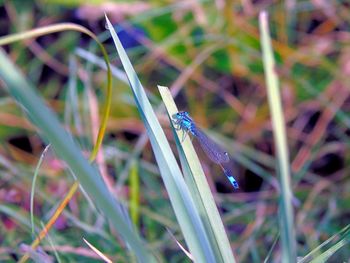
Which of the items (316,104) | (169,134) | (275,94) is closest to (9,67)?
(275,94)

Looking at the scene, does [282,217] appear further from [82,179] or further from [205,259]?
[82,179]

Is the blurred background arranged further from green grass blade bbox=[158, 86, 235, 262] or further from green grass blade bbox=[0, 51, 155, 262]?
green grass blade bbox=[0, 51, 155, 262]

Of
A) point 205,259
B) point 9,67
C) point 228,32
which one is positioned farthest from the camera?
point 228,32

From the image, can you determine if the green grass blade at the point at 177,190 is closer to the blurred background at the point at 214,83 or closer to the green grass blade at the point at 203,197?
the green grass blade at the point at 203,197

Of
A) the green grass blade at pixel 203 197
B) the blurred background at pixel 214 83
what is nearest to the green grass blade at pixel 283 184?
the green grass blade at pixel 203 197

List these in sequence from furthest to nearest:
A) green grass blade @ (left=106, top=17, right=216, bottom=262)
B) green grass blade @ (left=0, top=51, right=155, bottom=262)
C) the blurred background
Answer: the blurred background < green grass blade @ (left=106, top=17, right=216, bottom=262) < green grass blade @ (left=0, top=51, right=155, bottom=262)

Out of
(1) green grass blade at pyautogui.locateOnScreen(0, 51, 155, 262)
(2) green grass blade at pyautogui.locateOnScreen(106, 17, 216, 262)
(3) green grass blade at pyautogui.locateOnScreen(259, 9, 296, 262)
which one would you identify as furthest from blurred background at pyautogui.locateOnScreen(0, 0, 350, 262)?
(1) green grass blade at pyautogui.locateOnScreen(0, 51, 155, 262)

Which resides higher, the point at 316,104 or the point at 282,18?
the point at 282,18

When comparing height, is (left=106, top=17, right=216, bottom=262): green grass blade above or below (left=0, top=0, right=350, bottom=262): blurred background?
below
